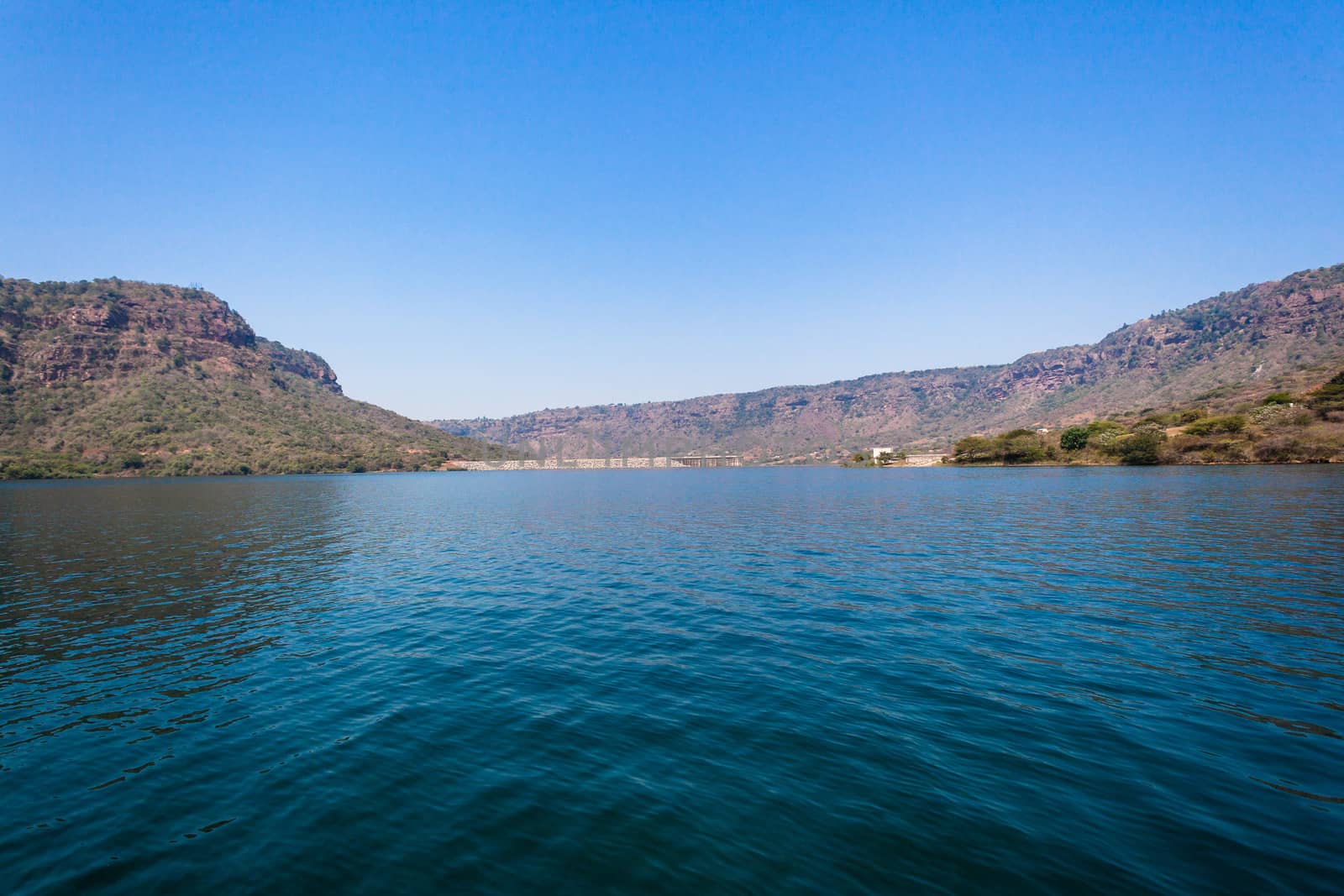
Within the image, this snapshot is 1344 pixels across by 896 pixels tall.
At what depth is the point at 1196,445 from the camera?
127750mm

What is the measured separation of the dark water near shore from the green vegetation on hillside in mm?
110491

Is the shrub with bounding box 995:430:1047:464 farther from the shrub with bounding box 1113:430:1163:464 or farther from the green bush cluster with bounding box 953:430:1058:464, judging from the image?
the shrub with bounding box 1113:430:1163:464

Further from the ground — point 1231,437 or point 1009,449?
point 1231,437

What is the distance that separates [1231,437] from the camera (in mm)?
122688

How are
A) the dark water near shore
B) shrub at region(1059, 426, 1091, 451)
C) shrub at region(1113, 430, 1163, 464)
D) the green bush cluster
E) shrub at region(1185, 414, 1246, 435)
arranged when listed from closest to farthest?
the dark water near shore
shrub at region(1185, 414, 1246, 435)
shrub at region(1113, 430, 1163, 464)
shrub at region(1059, 426, 1091, 451)
the green bush cluster

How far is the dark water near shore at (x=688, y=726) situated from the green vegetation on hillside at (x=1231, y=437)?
4350 inches

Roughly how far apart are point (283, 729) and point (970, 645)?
21661mm

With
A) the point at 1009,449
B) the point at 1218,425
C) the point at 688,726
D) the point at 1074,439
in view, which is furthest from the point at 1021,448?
the point at 688,726

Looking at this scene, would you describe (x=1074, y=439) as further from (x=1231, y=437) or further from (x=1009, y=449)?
(x=1231, y=437)

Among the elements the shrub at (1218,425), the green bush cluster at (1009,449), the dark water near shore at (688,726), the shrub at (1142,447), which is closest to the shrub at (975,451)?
the green bush cluster at (1009,449)

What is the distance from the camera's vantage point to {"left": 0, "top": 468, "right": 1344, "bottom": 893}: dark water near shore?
9.40 metres

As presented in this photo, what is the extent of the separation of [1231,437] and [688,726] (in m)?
165

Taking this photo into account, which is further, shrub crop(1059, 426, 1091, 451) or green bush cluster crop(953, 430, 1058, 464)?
green bush cluster crop(953, 430, 1058, 464)

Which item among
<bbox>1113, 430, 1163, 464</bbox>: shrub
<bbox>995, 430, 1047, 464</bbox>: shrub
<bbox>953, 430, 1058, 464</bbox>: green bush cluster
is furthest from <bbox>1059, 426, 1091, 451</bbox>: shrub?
<bbox>1113, 430, 1163, 464</bbox>: shrub
